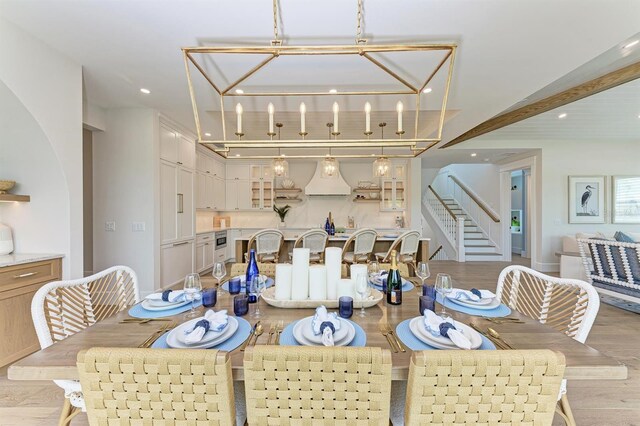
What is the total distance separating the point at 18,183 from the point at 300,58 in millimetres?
2744

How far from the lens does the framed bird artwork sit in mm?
5734

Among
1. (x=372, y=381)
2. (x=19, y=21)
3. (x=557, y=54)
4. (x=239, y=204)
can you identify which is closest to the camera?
(x=372, y=381)

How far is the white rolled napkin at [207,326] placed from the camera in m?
1.01

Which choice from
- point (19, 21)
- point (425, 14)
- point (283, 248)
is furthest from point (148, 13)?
point (283, 248)

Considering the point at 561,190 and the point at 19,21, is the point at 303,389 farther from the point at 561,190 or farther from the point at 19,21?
the point at 561,190

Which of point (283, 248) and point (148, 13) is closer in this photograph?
point (148, 13)

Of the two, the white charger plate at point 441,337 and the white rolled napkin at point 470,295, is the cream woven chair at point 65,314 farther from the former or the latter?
the white rolled napkin at point 470,295

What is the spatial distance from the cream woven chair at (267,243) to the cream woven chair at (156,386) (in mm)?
3247

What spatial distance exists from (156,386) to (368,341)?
0.72 meters

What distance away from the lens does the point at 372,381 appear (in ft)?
2.40

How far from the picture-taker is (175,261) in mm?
4082

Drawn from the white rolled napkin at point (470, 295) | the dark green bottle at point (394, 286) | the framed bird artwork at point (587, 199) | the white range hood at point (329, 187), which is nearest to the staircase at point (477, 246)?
the framed bird artwork at point (587, 199)

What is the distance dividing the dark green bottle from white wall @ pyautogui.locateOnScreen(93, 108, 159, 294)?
3305 millimetres

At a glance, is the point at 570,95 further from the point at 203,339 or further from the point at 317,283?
the point at 203,339
